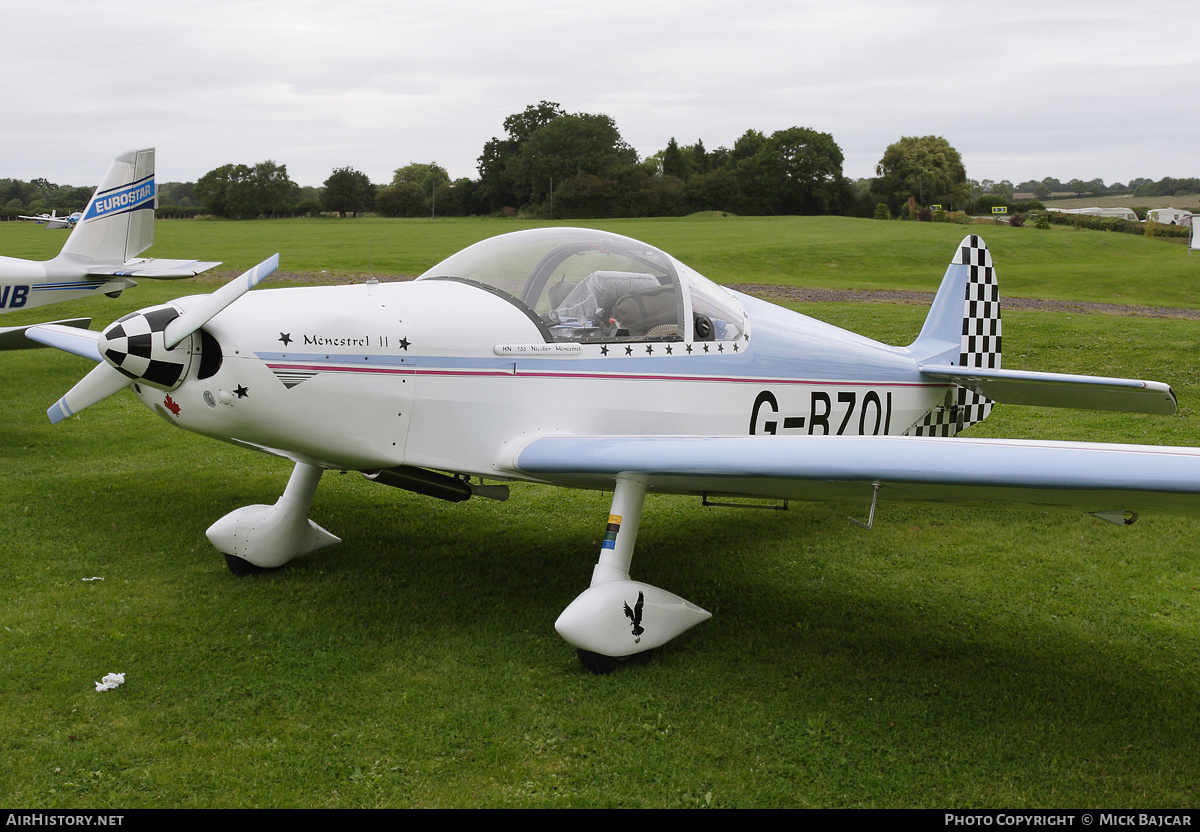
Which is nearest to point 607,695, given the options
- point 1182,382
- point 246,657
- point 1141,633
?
point 246,657

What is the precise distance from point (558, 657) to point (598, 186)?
59.5 m

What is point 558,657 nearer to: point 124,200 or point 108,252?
point 108,252

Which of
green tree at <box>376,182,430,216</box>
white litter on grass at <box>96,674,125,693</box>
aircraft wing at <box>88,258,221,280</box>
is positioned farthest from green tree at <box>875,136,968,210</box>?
white litter on grass at <box>96,674,125,693</box>

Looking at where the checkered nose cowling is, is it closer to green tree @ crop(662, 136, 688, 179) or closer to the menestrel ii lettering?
the menestrel ii lettering

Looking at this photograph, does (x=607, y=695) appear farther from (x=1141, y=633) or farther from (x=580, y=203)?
(x=580, y=203)

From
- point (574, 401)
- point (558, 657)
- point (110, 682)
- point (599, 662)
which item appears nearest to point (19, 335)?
point (110, 682)

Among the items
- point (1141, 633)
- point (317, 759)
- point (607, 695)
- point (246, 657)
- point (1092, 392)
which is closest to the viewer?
point (317, 759)

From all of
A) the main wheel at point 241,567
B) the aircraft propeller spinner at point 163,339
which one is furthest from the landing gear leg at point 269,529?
the aircraft propeller spinner at point 163,339

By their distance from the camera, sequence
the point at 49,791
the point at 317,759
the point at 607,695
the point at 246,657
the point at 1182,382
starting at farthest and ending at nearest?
the point at 1182,382 → the point at 246,657 → the point at 607,695 → the point at 317,759 → the point at 49,791

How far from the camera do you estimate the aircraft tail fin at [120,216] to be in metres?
13.4

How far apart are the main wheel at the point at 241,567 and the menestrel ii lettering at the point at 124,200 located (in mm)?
9976

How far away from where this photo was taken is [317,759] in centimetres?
371

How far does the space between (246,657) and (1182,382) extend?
11.3 meters

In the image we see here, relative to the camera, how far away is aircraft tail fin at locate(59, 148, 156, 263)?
43.9 feet
